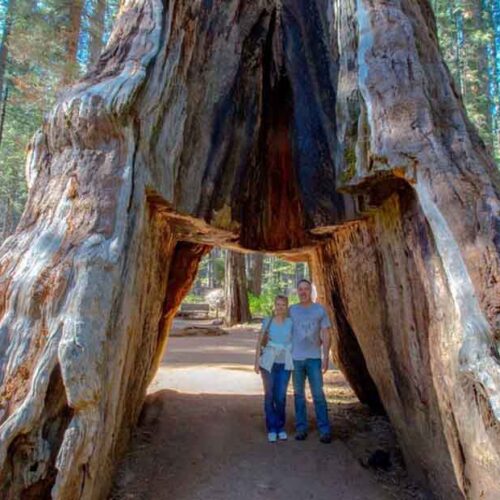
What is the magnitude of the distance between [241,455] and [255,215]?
117 inches

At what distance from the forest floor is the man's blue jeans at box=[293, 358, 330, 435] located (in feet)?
0.63

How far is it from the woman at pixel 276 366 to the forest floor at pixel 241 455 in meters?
0.22

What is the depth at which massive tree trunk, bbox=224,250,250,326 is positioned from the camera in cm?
1650

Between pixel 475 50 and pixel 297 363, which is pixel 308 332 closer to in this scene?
pixel 297 363

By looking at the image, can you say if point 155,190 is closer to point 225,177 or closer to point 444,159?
point 225,177

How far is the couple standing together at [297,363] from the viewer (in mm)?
5316

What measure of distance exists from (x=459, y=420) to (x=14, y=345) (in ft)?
9.82

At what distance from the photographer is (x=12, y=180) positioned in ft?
90.4

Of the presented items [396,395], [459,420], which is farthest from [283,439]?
[459,420]

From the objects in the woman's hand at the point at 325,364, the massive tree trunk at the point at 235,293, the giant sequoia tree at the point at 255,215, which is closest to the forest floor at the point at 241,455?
the giant sequoia tree at the point at 255,215

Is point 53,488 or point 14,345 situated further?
point 14,345

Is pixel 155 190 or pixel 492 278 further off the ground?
pixel 155 190

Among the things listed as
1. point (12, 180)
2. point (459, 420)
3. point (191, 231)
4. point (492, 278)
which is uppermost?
point (12, 180)

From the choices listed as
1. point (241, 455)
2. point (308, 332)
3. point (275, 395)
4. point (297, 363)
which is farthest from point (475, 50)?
point (241, 455)
